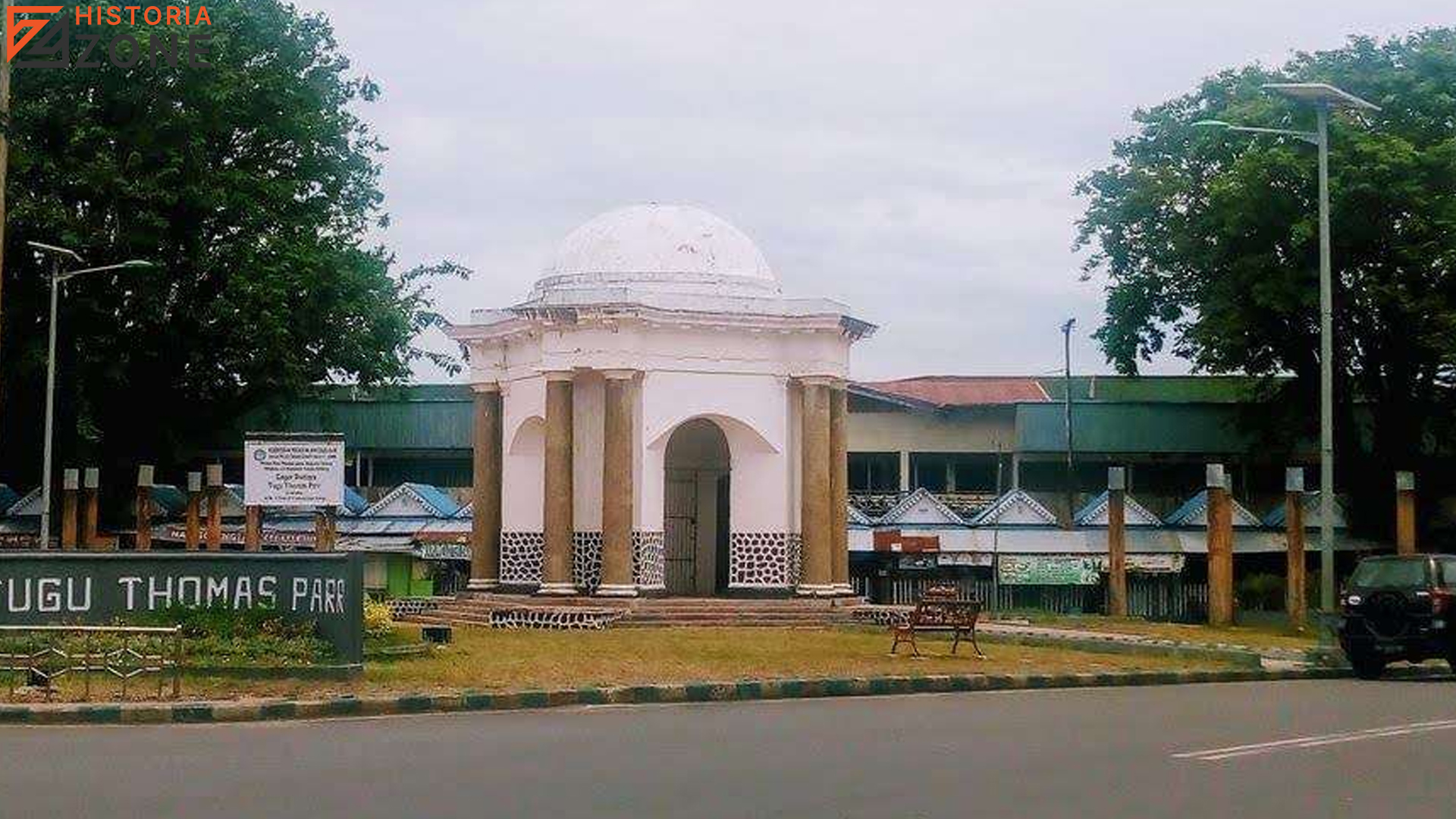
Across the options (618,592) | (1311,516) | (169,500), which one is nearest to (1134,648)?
(618,592)

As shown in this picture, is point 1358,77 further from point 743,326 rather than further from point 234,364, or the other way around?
point 234,364

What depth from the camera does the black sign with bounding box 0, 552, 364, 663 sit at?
2112 centimetres

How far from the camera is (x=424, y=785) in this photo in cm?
1198

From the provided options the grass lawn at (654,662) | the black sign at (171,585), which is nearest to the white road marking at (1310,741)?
the grass lawn at (654,662)

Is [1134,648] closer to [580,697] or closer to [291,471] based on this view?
[580,697]

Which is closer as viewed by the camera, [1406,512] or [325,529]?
[1406,512]

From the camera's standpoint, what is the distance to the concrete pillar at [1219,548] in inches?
1427

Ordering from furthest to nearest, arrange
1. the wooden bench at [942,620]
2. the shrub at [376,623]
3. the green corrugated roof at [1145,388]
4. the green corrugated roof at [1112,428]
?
the green corrugated roof at [1145,388] → the green corrugated roof at [1112,428] → the wooden bench at [942,620] → the shrub at [376,623]

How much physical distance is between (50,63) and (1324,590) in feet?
83.2

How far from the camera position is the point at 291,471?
1050 inches

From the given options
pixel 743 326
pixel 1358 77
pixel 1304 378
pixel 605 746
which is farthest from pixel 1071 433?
pixel 605 746

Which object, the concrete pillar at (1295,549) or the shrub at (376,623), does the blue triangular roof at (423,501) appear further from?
the shrub at (376,623)

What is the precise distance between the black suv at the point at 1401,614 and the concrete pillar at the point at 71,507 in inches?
1048

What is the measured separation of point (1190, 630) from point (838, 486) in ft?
22.6
